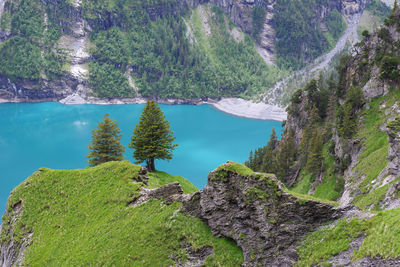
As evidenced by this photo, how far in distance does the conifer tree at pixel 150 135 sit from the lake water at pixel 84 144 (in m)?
48.3

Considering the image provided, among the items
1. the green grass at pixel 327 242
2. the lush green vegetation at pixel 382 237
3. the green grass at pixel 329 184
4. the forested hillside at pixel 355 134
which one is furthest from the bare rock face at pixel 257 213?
the green grass at pixel 329 184

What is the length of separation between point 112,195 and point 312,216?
19.2 meters

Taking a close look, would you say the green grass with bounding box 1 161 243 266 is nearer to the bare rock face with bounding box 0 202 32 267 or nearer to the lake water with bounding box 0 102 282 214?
the bare rock face with bounding box 0 202 32 267

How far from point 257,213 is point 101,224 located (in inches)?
589

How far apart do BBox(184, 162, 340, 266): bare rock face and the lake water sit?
68519 mm

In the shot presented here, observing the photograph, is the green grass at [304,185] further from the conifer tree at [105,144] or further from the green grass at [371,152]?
the conifer tree at [105,144]

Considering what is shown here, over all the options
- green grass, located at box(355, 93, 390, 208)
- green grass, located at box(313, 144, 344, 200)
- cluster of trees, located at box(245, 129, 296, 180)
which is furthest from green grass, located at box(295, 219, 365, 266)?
cluster of trees, located at box(245, 129, 296, 180)

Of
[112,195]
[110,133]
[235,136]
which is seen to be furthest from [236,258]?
[235,136]

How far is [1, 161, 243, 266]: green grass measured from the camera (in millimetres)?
23234

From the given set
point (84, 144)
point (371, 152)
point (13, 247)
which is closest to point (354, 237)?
point (371, 152)

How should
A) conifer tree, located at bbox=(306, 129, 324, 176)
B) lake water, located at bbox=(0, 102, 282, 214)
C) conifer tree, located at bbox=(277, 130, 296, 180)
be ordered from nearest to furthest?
conifer tree, located at bbox=(306, 129, 324, 176)
conifer tree, located at bbox=(277, 130, 296, 180)
lake water, located at bbox=(0, 102, 282, 214)

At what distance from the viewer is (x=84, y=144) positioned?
137 meters

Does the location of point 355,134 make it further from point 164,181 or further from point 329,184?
point 164,181

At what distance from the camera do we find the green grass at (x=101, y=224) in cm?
2323
